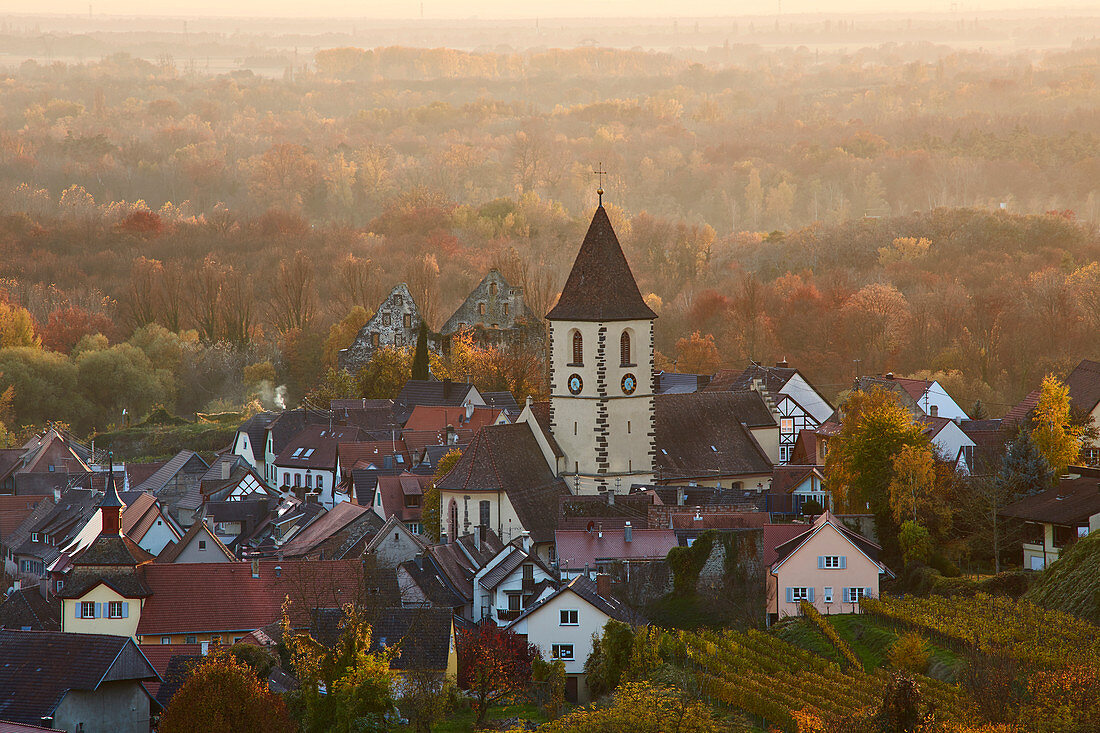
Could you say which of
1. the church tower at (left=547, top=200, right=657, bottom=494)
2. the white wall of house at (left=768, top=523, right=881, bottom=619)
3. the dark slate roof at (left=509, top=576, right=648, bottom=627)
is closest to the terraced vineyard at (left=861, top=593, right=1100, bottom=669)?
the white wall of house at (left=768, top=523, right=881, bottom=619)

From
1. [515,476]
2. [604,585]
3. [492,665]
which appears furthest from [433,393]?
[492,665]

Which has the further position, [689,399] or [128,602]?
[689,399]

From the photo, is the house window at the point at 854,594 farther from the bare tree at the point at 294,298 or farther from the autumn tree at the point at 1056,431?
the bare tree at the point at 294,298

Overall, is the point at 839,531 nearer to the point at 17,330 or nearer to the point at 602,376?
the point at 602,376

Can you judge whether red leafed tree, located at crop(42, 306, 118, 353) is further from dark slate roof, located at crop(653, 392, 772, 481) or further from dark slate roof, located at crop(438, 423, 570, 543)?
dark slate roof, located at crop(438, 423, 570, 543)

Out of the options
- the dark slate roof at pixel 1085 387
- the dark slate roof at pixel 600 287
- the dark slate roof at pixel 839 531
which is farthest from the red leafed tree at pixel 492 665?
the dark slate roof at pixel 1085 387

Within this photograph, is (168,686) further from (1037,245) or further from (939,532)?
(1037,245)

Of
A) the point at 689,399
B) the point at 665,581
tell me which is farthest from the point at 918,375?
the point at 665,581
